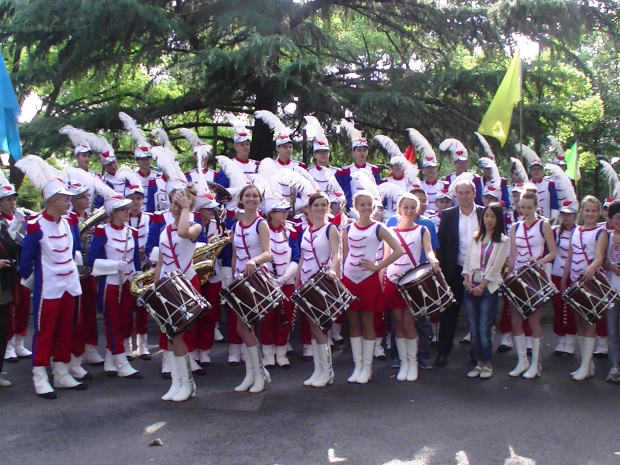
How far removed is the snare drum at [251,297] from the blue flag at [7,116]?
12.2ft

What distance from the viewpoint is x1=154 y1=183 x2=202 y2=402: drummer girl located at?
5.26m

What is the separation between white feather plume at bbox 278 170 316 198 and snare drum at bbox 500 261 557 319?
274 cm

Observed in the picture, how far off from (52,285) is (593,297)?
4990 mm

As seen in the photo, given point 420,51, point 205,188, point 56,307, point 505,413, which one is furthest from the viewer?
point 420,51

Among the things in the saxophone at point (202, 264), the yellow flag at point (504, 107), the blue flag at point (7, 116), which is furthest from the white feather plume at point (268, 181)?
the yellow flag at point (504, 107)

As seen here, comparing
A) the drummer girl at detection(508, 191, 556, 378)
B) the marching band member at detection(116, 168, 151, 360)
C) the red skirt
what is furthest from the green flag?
the marching band member at detection(116, 168, 151, 360)

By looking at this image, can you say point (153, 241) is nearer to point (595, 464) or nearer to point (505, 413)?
point (505, 413)

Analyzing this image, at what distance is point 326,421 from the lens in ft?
15.8

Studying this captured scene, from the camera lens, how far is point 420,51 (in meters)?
13.2

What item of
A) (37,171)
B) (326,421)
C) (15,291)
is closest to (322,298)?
(326,421)

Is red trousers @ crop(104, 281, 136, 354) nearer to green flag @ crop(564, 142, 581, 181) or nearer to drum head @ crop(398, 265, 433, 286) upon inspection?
drum head @ crop(398, 265, 433, 286)

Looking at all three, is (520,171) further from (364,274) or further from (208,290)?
(208,290)

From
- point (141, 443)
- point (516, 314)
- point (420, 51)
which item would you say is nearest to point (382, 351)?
point (516, 314)

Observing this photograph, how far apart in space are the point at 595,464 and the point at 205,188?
476 cm
